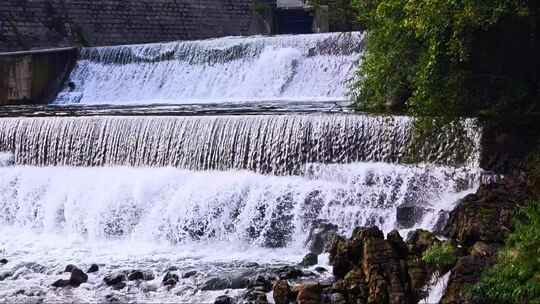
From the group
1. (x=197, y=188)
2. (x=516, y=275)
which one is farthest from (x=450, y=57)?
(x=197, y=188)

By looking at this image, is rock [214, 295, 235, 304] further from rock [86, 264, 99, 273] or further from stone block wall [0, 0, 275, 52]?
stone block wall [0, 0, 275, 52]

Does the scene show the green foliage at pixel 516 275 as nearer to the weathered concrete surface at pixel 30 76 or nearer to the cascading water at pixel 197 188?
the cascading water at pixel 197 188

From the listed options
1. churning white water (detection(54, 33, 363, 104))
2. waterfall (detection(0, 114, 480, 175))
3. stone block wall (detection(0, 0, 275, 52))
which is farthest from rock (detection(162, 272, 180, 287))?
stone block wall (detection(0, 0, 275, 52))

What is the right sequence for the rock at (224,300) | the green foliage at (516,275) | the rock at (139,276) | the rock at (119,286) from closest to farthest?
the green foliage at (516,275)
the rock at (224,300)
the rock at (119,286)
the rock at (139,276)

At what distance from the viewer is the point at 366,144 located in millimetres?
10930

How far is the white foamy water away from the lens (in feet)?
31.2

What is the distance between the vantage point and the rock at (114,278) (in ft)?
29.5

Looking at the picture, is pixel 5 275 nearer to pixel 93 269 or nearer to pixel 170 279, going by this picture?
pixel 93 269

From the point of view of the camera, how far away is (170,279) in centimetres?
895

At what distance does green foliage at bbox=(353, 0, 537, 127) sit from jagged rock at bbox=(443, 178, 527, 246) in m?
0.94

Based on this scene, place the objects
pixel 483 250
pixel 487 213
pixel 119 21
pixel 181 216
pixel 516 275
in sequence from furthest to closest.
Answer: pixel 119 21, pixel 181 216, pixel 487 213, pixel 483 250, pixel 516 275

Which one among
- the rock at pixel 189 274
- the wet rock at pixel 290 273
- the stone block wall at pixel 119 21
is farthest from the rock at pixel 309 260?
the stone block wall at pixel 119 21

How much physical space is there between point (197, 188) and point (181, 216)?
0.44 meters

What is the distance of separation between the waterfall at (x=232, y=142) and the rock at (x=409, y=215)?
2.34ft
